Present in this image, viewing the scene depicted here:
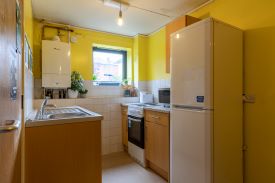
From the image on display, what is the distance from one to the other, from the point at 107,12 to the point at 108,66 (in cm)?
129

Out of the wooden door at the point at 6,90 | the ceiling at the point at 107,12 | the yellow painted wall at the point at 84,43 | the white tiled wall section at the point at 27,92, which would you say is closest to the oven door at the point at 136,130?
the yellow painted wall at the point at 84,43

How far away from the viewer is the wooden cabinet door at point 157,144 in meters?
2.18

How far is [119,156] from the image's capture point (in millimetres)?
3062

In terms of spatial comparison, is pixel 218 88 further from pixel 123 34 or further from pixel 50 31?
pixel 50 31

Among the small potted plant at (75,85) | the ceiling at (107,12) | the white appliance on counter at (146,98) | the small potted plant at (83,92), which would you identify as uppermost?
the ceiling at (107,12)

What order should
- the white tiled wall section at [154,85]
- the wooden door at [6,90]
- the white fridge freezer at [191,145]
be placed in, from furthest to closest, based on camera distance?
the white tiled wall section at [154,85]
the white fridge freezer at [191,145]
the wooden door at [6,90]

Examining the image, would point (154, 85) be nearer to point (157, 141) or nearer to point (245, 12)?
point (157, 141)

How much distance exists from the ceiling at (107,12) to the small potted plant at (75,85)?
3.11ft

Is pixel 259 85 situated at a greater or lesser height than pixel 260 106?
greater

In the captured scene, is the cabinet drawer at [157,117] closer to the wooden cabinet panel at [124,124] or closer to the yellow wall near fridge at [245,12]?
the wooden cabinet panel at [124,124]

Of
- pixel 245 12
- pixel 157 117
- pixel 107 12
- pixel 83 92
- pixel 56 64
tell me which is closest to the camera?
pixel 245 12

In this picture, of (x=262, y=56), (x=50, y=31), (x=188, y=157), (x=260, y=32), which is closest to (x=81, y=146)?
(x=188, y=157)

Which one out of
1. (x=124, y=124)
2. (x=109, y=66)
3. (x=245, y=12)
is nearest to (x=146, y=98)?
(x=124, y=124)

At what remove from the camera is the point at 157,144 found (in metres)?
2.34
